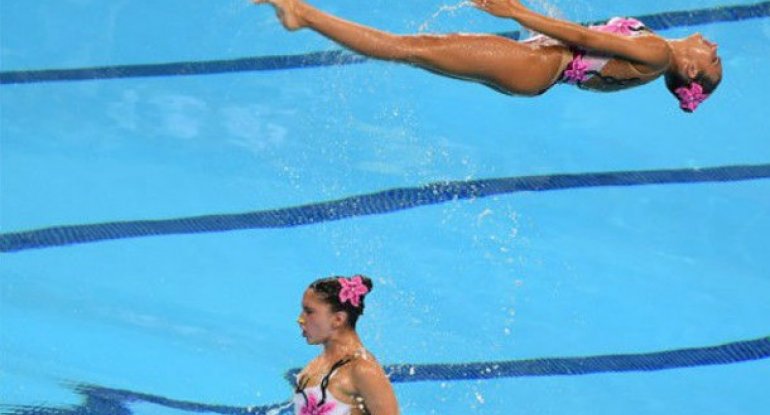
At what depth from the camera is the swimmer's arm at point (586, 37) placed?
407cm

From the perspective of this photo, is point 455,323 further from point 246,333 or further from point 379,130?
point 379,130

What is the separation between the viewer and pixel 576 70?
456 cm

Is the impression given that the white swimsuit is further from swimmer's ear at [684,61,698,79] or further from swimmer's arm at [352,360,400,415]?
swimmer's ear at [684,61,698,79]

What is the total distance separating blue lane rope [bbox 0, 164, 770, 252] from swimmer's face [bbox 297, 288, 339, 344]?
2.34m

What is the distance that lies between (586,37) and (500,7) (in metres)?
0.32

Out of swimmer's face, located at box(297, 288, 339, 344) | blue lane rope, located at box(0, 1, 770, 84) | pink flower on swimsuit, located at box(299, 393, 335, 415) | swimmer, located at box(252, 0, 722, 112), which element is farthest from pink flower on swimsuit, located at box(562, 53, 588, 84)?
blue lane rope, located at box(0, 1, 770, 84)

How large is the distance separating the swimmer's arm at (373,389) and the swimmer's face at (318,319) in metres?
0.12

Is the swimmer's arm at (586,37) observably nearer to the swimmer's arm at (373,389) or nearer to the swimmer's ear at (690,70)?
the swimmer's ear at (690,70)

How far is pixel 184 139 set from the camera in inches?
269

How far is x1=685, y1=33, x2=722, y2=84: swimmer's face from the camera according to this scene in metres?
4.57

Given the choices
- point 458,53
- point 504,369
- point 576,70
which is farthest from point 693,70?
point 504,369

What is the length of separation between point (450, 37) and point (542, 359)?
1.63 metres

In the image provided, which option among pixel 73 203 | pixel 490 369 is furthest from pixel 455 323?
pixel 73 203

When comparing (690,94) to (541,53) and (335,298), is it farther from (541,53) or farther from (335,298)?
(335,298)
